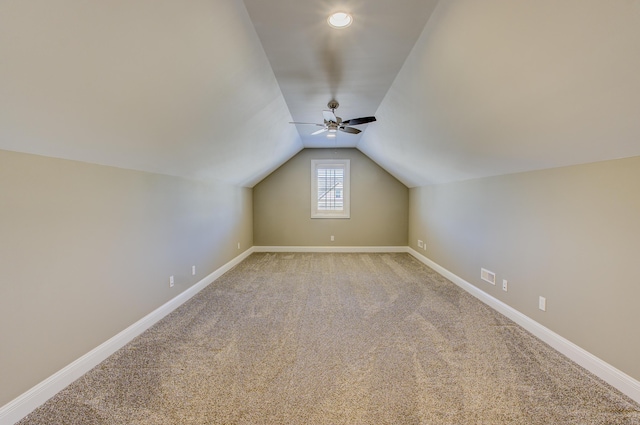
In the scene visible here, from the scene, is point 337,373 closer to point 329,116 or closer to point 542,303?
point 542,303

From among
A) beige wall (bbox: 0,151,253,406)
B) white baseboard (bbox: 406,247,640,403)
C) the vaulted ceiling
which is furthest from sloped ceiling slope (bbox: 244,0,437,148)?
white baseboard (bbox: 406,247,640,403)

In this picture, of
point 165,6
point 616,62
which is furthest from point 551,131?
point 165,6

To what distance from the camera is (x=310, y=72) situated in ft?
9.30

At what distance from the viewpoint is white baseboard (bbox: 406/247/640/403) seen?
1845mm

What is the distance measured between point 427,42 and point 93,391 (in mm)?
3555

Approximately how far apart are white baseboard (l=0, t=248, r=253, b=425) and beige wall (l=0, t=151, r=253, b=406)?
46mm

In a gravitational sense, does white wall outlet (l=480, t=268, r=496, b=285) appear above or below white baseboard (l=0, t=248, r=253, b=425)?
above

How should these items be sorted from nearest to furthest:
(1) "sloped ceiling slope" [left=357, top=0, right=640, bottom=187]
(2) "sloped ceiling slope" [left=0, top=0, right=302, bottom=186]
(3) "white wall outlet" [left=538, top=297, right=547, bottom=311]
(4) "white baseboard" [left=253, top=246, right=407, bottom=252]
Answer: (2) "sloped ceiling slope" [left=0, top=0, right=302, bottom=186], (1) "sloped ceiling slope" [left=357, top=0, right=640, bottom=187], (3) "white wall outlet" [left=538, top=297, right=547, bottom=311], (4) "white baseboard" [left=253, top=246, right=407, bottom=252]

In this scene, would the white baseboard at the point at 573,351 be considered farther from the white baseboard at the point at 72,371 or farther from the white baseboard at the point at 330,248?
the white baseboard at the point at 72,371

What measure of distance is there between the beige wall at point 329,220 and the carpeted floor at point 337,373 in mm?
3324

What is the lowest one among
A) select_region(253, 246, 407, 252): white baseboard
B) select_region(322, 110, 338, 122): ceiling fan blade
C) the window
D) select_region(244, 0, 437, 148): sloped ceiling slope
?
select_region(253, 246, 407, 252): white baseboard

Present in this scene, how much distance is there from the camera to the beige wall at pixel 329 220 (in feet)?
22.3

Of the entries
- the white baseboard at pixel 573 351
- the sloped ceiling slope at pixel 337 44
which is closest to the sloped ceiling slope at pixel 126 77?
the sloped ceiling slope at pixel 337 44

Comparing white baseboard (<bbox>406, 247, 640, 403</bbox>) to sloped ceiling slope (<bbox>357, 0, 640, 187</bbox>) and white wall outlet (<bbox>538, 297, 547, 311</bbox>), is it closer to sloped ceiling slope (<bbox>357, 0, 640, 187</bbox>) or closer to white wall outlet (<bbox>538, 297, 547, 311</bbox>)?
white wall outlet (<bbox>538, 297, 547, 311</bbox>)
